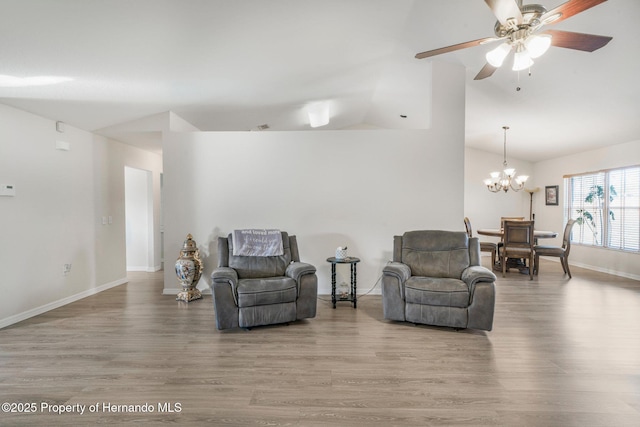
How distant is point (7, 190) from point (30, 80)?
1247 millimetres

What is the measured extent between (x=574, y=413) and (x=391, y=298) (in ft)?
5.56

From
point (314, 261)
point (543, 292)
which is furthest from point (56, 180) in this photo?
point (543, 292)

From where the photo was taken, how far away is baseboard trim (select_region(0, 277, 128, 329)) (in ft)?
11.1

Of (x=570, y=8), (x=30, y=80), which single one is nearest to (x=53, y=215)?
(x=30, y=80)

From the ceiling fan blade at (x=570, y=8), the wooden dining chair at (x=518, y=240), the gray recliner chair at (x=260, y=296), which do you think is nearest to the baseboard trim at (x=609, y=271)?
the wooden dining chair at (x=518, y=240)

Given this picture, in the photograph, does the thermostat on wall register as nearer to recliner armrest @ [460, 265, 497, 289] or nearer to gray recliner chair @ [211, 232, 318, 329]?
gray recliner chair @ [211, 232, 318, 329]

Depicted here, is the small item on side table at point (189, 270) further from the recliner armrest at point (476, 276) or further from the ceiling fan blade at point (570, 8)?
the ceiling fan blade at point (570, 8)

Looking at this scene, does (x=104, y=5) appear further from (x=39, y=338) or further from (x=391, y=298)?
(x=391, y=298)

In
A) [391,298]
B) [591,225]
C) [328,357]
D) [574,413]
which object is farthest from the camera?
[591,225]

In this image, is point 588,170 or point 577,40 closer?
point 577,40

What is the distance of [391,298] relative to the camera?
11.1ft

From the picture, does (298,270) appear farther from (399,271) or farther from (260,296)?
(399,271)

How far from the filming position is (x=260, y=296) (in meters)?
3.24

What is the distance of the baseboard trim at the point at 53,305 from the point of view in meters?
3.39
